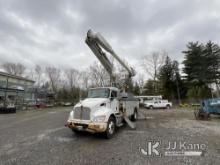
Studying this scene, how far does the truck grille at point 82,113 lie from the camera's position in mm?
6746

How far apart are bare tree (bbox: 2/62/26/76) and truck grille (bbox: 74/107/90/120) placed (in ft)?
197

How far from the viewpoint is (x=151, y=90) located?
4688 centimetres

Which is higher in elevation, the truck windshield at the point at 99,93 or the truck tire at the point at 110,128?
the truck windshield at the point at 99,93

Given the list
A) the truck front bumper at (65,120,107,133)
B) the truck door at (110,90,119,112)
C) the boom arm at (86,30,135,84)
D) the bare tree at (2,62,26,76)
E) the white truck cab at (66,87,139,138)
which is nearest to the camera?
the truck front bumper at (65,120,107,133)

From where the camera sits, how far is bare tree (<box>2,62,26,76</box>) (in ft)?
189

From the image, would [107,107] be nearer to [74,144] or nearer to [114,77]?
[74,144]

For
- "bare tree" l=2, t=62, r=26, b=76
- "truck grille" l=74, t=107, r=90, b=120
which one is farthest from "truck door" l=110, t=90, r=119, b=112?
"bare tree" l=2, t=62, r=26, b=76

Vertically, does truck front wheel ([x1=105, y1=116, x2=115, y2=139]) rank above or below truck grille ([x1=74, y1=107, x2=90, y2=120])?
below

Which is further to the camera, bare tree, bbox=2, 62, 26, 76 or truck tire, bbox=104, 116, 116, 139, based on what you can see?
bare tree, bbox=2, 62, 26, 76

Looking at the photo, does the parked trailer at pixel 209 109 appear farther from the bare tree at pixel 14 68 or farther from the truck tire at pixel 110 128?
the bare tree at pixel 14 68

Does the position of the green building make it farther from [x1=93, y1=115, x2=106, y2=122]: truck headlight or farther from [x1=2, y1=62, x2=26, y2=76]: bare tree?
[x1=93, y1=115, x2=106, y2=122]: truck headlight

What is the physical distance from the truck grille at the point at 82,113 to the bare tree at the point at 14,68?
2367 inches

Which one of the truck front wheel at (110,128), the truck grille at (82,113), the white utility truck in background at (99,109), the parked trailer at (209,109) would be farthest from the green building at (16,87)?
the parked trailer at (209,109)

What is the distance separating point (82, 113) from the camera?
6.86 meters
